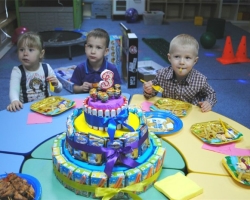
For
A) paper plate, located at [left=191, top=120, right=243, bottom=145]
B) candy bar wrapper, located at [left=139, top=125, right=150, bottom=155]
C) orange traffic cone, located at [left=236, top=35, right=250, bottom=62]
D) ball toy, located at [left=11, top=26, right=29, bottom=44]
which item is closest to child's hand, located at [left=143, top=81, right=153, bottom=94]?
paper plate, located at [left=191, top=120, right=243, bottom=145]

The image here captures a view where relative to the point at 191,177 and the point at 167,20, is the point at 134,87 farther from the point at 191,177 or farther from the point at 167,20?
the point at 167,20

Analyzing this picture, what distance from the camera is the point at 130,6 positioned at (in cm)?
627

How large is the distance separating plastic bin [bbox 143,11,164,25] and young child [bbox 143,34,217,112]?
4.30 meters

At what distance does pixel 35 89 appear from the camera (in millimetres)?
1933

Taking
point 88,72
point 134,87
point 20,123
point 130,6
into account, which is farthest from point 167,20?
point 20,123

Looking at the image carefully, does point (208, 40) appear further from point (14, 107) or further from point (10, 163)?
point (10, 163)

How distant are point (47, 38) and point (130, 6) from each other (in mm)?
2683

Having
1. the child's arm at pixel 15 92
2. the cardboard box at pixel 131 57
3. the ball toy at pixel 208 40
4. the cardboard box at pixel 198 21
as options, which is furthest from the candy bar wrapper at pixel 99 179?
the cardboard box at pixel 198 21

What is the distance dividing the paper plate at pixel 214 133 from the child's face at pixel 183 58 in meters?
0.37

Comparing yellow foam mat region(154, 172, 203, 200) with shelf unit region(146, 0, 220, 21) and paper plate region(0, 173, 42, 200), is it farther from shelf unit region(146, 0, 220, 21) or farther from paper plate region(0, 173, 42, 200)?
shelf unit region(146, 0, 220, 21)

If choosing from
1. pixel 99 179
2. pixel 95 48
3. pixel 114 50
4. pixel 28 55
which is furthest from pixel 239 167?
pixel 114 50

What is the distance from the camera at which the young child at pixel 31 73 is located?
1.81 metres

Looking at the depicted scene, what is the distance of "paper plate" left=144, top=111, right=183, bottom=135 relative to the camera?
1355 millimetres

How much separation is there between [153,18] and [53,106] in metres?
4.78
